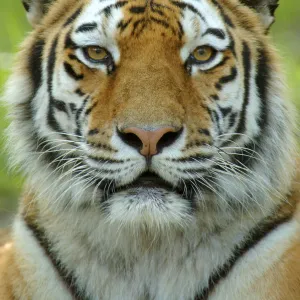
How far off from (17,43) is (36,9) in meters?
0.85

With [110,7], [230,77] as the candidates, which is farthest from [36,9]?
[230,77]

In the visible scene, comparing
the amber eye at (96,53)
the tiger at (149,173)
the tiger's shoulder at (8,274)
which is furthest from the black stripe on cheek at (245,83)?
the tiger's shoulder at (8,274)

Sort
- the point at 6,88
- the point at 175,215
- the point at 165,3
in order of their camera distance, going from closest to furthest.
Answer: the point at 175,215 → the point at 165,3 → the point at 6,88

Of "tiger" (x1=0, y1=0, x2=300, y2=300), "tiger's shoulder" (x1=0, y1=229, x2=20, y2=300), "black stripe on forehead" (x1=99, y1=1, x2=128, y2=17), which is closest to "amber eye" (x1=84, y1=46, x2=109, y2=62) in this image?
"tiger" (x1=0, y1=0, x2=300, y2=300)

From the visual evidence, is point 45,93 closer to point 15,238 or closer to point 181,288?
point 15,238

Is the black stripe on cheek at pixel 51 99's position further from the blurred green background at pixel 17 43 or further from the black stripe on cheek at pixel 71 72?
the blurred green background at pixel 17 43

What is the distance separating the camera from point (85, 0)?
312cm

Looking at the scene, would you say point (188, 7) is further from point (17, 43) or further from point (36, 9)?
point (17, 43)

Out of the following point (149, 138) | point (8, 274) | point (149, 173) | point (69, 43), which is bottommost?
point (8, 274)

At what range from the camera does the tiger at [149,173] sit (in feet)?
9.29

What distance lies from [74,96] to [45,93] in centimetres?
14

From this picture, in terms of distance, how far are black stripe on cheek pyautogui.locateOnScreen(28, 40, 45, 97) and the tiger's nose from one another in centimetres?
49

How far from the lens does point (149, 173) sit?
2.74 meters

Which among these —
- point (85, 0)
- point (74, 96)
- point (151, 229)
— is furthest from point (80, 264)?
point (85, 0)
